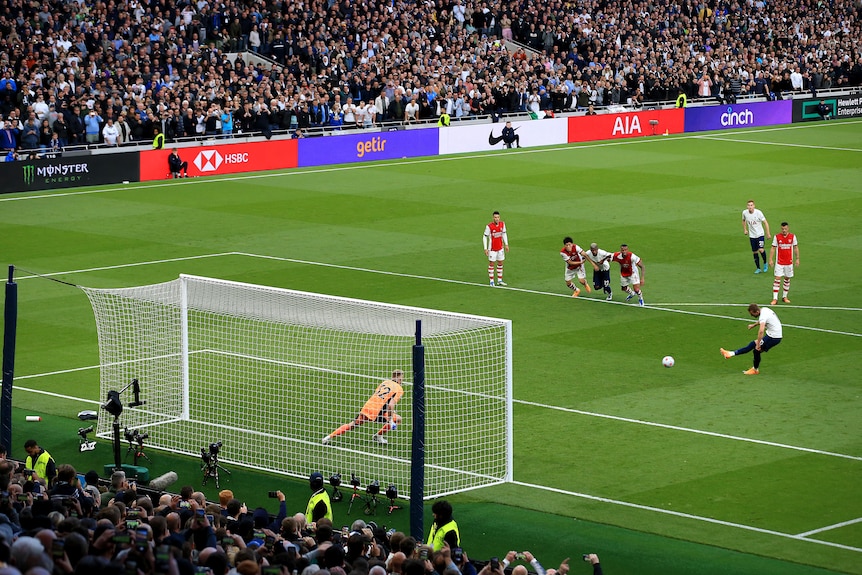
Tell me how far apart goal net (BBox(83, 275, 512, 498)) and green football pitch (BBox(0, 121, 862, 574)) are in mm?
725

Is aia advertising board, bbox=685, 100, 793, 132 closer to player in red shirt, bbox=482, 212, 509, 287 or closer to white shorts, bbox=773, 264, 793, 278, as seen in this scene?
player in red shirt, bbox=482, 212, 509, 287

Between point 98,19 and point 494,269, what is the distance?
24.5 metres

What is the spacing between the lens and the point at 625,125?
5944 centimetres

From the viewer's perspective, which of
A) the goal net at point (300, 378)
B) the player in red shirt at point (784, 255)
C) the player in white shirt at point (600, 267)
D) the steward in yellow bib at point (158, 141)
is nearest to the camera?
the goal net at point (300, 378)

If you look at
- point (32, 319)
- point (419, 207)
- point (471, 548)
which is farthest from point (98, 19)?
point (471, 548)

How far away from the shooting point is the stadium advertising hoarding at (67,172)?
4388 cm

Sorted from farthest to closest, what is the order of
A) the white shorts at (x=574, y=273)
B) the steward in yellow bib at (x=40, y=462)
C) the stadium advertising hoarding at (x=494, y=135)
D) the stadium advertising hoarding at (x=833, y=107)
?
1. the stadium advertising hoarding at (x=833, y=107)
2. the stadium advertising hoarding at (x=494, y=135)
3. the white shorts at (x=574, y=273)
4. the steward in yellow bib at (x=40, y=462)

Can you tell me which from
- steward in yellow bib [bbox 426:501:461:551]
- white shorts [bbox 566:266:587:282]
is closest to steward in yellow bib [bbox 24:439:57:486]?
steward in yellow bib [bbox 426:501:461:551]

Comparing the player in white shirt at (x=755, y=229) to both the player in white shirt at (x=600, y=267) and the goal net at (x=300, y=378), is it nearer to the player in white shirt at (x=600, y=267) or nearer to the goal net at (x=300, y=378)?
the player in white shirt at (x=600, y=267)

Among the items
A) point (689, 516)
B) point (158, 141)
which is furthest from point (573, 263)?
point (158, 141)

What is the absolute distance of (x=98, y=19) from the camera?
50.9 meters

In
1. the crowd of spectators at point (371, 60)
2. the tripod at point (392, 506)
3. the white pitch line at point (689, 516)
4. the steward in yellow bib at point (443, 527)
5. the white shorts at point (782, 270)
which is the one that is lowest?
the white pitch line at point (689, 516)

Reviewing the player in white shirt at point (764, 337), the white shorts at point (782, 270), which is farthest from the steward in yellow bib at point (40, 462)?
the white shorts at point (782, 270)

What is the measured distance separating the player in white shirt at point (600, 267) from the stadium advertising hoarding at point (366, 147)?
22119 mm
